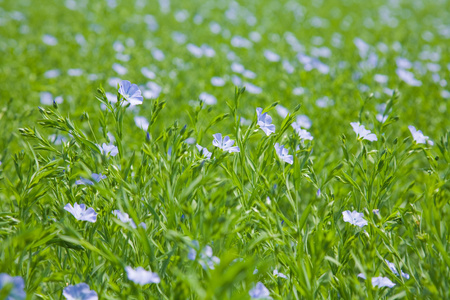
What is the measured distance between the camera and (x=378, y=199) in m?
Answer: 1.65

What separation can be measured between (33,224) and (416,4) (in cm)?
947

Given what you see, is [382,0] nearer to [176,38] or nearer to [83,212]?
[176,38]

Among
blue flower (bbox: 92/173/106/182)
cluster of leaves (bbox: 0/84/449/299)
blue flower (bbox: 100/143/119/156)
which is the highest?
blue flower (bbox: 100/143/119/156)

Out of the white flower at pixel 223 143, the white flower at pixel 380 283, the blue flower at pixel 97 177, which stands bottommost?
the white flower at pixel 380 283

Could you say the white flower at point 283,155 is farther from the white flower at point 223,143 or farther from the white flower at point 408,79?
the white flower at point 408,79

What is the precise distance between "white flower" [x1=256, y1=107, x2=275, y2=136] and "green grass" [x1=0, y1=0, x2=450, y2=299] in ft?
0.15

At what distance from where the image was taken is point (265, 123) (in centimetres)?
167

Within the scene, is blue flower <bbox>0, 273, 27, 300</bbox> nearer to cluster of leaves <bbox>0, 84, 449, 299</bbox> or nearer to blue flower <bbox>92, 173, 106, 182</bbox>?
cluster of leaves <bbox>0, 84, 449, 299</bbox>

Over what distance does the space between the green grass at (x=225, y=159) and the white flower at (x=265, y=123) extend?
5 centimetres

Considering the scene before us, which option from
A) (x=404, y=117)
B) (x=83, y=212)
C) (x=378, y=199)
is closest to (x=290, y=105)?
(x=404, y=117)

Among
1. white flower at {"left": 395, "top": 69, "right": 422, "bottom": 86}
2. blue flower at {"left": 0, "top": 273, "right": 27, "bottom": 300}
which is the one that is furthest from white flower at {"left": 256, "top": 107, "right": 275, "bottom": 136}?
white flower at {"left": 395, "top": 69, "right": 422, "bottom": 86}

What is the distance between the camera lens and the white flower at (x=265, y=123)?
1.62 meters

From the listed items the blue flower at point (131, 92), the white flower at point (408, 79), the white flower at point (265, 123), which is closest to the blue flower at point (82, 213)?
the blue flower at point (131, 92)

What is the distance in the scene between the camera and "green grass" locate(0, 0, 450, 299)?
1288 millimetres
